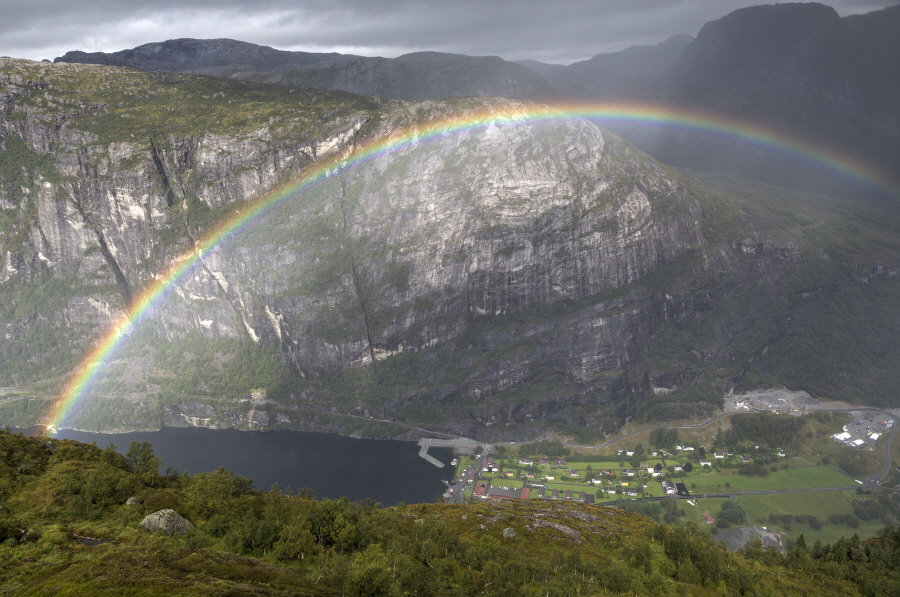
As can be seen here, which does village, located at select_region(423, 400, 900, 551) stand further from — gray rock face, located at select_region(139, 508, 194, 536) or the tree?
gray rock face, located at select_region(139, 508, 194, 536)

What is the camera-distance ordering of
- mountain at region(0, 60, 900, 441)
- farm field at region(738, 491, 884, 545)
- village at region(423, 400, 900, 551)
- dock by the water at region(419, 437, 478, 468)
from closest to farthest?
farm field at region(738, 491, 884, 545), village at region(423, 400, 900, 551), dock by the water at region(419, 437, 478, 468), mountain at region(0, 60, 900, 441)

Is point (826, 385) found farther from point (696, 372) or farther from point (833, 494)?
point (833, 494)

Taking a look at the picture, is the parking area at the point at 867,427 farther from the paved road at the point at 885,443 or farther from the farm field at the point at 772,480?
the farm field at the point at 772,480

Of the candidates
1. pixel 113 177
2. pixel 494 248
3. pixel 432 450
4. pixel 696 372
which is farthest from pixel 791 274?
pixel 113 177

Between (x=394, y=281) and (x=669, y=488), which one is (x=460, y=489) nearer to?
(x=669, y=488)

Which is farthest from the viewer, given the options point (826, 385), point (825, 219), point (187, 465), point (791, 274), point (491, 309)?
point (825, 219)

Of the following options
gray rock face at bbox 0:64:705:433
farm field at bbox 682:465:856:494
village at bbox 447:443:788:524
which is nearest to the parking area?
farm field at bbox 682:465:856:494
